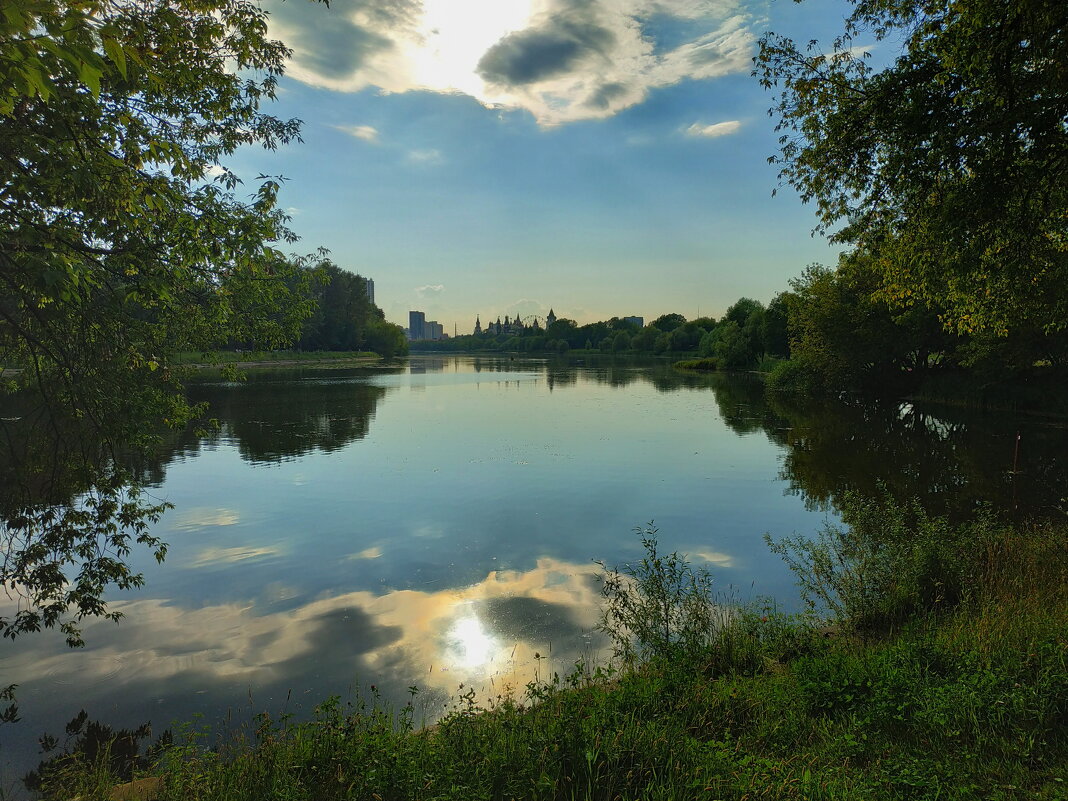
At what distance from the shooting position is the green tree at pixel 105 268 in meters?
5.45

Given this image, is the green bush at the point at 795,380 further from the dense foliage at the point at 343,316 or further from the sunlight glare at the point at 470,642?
the dense foliage at the point at 343,316

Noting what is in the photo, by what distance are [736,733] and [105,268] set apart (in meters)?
8.50

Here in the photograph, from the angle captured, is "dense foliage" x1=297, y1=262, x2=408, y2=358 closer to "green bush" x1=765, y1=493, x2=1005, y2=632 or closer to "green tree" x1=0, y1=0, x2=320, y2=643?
"green tree" x1=0, y1=0, x2=320, y2=643

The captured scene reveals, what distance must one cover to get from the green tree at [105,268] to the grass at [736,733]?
317 centimetres

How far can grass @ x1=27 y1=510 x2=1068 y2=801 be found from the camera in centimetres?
423

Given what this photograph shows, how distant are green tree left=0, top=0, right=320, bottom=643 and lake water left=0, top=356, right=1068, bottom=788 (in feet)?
4.57

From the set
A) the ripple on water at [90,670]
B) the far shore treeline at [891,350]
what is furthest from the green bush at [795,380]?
the ripple on water at [90,670]

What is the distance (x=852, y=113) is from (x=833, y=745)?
1064cm

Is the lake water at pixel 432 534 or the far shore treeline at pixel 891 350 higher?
the far shore treeline at pixel 891 350

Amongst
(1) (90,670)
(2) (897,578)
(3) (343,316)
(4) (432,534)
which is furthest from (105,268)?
(3) (343,316)

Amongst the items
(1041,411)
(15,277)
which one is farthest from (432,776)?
(1041,411)

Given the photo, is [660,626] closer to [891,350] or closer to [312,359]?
[891,350]

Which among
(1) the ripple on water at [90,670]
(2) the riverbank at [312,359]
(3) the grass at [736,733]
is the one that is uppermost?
(2) the riverbank at [312,359]

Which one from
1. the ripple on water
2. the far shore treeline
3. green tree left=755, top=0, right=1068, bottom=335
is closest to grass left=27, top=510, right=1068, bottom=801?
the ripple on water
